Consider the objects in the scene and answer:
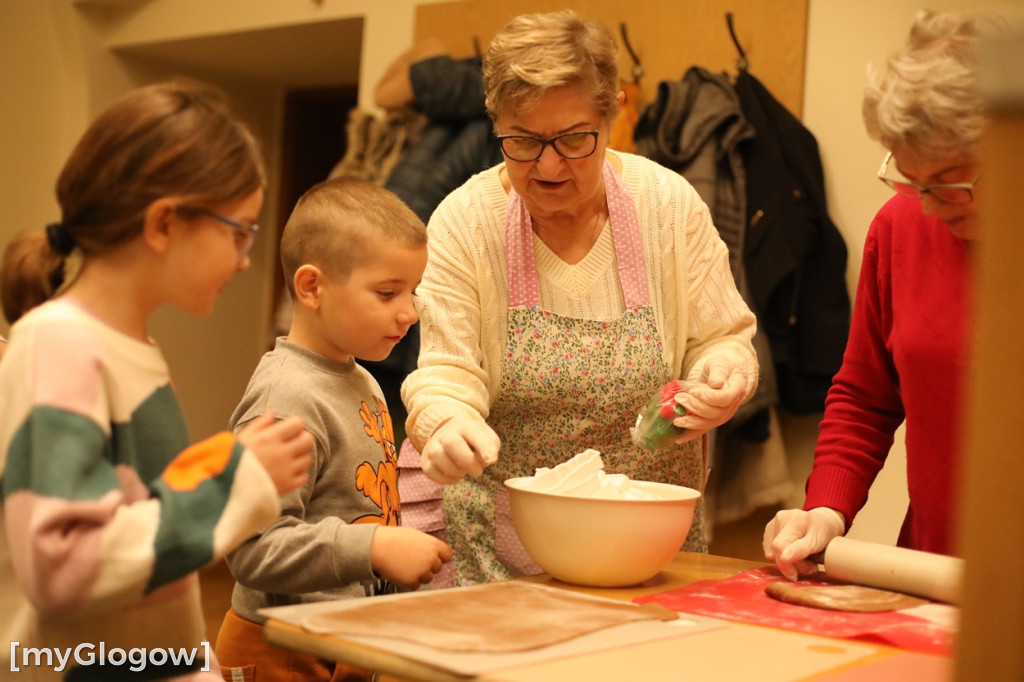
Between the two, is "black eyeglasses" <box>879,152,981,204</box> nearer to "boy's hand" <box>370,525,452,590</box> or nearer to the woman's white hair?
the woman's white hair

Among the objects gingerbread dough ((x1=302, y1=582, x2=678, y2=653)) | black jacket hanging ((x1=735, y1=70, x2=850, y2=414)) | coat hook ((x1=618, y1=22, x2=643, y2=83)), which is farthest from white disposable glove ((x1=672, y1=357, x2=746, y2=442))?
coat hook ((x1=618, y1=22, x2=643, y2=83))

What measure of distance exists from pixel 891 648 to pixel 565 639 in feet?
1.05

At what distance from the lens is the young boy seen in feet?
3.69

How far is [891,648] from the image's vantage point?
987mm

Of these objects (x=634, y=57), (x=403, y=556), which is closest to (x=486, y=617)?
(x=403, y=556)

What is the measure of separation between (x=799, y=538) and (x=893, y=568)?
143 mm

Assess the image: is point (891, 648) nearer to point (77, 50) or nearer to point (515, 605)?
point (515, 605)

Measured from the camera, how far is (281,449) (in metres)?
0.92

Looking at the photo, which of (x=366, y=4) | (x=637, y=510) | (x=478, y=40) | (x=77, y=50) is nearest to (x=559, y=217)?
(x=637, y=510)

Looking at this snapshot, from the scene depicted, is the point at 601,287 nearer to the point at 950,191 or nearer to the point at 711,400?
the point at 711,400

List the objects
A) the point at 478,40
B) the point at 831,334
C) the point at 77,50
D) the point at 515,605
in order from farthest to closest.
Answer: the point at 77,50
the point at 478,40
the point at 831,334
the point at 515,605

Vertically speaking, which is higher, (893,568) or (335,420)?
(335,420)

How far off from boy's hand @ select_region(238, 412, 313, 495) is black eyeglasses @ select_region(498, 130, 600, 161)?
2.10 feet

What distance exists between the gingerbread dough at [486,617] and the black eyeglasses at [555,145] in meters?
0.62
